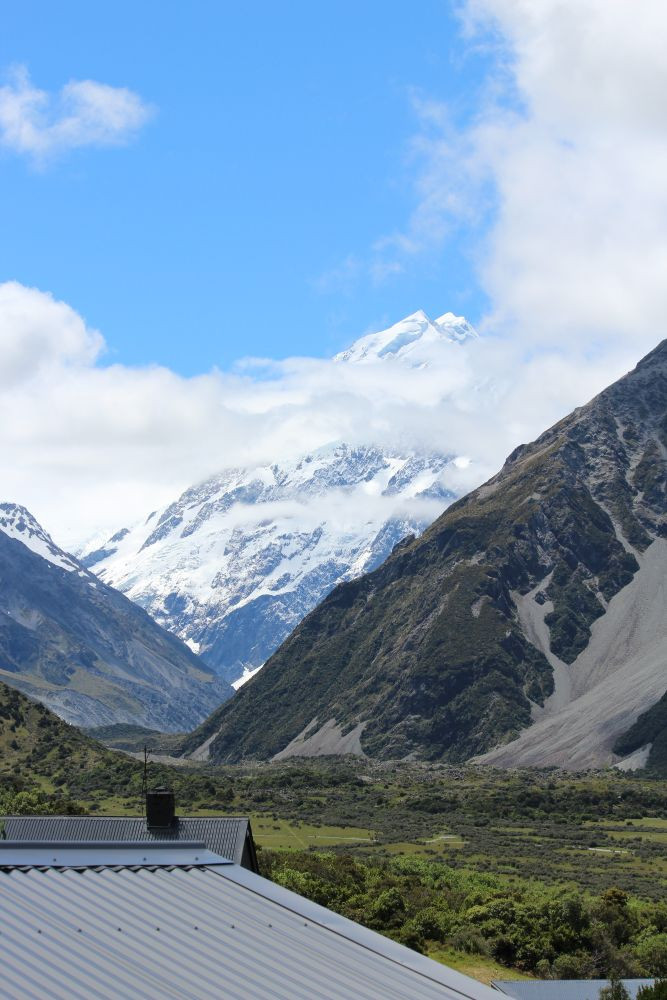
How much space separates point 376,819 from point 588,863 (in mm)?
44438

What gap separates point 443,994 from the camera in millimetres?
28250

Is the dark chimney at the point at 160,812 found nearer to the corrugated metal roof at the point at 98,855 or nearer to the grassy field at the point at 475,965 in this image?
the corrugated metal roof at the point at 98,855


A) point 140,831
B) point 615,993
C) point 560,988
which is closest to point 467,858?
point 560,988

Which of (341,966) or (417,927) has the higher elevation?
(341,966)

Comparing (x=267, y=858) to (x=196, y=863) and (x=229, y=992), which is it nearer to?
(x=196, y=863)

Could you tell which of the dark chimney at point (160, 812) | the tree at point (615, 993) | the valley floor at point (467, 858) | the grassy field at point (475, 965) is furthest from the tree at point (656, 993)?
the valley floor at point (467, 858)

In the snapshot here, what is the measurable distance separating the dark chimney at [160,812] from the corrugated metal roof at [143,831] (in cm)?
26

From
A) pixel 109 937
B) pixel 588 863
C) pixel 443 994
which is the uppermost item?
pixel 109 937

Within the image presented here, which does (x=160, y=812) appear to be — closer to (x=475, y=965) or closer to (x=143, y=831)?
Result: (x=143, y=831)

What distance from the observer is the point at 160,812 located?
45375mm

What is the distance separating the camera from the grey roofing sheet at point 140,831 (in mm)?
44344

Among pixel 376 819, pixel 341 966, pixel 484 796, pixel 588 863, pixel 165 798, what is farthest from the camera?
pixel 484 796

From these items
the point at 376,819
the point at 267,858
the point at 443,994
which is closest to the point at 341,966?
the point at 443,994

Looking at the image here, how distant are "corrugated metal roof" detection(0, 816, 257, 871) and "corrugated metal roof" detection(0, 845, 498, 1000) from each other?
12.0 metres
